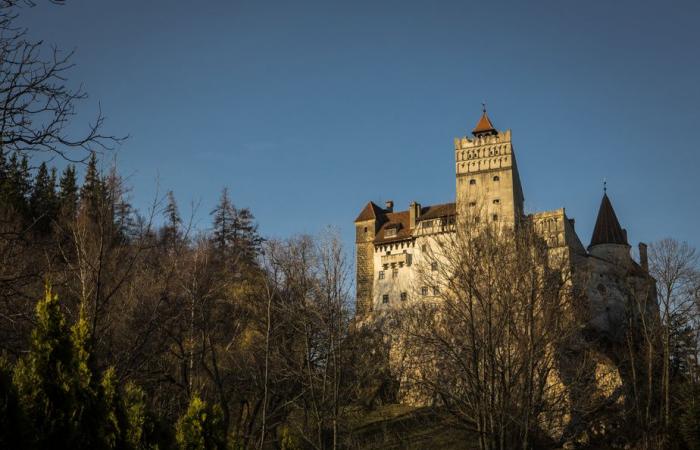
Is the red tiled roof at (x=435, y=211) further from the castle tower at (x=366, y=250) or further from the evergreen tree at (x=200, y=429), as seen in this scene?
the evergreen tree at (x=200, y=429)

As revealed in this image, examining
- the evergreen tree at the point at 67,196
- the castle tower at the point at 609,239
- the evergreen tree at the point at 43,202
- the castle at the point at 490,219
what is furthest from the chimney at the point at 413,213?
the evergreen tree at the point at 67,196

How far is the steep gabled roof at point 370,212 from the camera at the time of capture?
66.7m

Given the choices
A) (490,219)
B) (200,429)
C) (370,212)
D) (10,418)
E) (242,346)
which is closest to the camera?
(10,418)

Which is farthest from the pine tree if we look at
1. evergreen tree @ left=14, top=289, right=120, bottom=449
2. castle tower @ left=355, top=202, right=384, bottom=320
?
evergreen tree @ left=14, top=289, right=120, bottom=449

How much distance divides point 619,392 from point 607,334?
11663mm

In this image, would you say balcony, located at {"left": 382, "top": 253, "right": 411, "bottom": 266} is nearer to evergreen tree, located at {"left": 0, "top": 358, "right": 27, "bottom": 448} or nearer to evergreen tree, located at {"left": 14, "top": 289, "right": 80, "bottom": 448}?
evergreen tree, located at {"left": 14, "top": 289, "right": 80, "bottom": 448}

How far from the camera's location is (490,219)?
56.5 metres

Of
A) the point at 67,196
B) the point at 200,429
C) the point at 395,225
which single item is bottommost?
the point at 200,429

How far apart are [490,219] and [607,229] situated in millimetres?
12435

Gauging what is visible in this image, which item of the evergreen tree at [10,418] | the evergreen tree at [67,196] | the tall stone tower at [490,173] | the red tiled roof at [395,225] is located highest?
the tall stone tower at [490,173]

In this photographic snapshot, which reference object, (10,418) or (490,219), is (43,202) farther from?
(490,219)

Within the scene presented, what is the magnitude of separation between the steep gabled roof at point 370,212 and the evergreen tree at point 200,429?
5126 centimetres

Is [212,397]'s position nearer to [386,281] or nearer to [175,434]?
[175,434]

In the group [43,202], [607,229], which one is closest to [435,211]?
[607,229]
